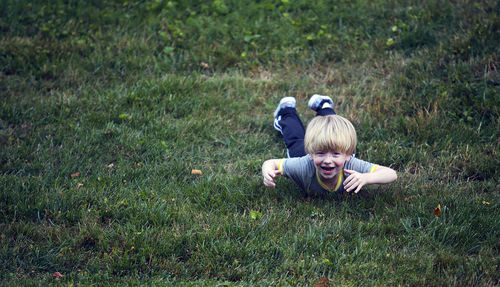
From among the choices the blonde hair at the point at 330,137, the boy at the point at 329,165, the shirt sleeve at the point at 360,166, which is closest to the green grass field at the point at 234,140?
the boy at the point at 329,165

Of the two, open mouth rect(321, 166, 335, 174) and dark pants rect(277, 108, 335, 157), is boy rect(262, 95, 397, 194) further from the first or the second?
dark pants rect(277, 108, 335, 157)

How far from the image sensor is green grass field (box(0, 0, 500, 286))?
3.51m

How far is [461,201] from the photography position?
404cm

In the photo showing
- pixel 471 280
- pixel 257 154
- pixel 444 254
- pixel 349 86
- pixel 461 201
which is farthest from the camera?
pixel 349 86

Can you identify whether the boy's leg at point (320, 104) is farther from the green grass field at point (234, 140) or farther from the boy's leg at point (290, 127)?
the green grass field at point (234, 140)

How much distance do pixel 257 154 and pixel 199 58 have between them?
222 cm

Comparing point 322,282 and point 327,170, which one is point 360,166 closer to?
point 327,170

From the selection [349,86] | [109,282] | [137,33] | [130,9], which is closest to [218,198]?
[109,282]

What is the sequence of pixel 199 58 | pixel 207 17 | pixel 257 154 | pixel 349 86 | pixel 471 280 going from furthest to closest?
pixel 207 17 < pixel 199 58 < pixel 349 86 < pixel 257 154 < pixel 471 280

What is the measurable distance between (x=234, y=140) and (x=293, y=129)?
70 cm

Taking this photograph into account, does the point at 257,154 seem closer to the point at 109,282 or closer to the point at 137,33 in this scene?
the point at 109,282

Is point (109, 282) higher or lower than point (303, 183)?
lower

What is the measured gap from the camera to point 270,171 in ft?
13.2

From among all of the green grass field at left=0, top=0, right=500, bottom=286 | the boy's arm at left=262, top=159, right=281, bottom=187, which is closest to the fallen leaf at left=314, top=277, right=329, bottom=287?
the green grass field at left=0, top=0, right=500, bottom=286
